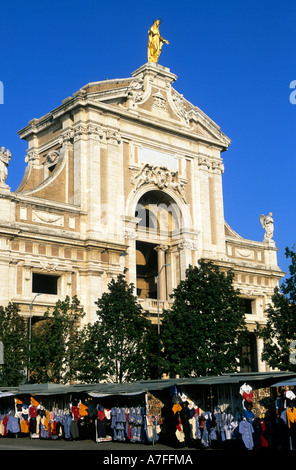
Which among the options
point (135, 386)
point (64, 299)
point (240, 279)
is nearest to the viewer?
point (135, 386)

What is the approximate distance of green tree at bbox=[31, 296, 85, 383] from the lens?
38906 millimetres

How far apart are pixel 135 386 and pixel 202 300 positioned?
13.7m

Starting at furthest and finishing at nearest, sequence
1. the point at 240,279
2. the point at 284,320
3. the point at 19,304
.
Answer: the point at 240,279 → the point at 19,304 → the point at 284,320

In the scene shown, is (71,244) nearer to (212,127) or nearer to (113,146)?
(113,146)

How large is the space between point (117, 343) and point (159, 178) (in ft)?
59.0

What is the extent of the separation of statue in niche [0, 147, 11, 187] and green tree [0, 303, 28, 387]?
997cm

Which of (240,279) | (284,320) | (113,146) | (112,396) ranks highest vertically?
(113,146)

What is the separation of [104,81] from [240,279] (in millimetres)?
20362

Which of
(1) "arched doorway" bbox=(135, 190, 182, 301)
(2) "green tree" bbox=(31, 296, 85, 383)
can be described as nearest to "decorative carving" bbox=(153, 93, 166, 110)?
(1) "arched doorway" bbox=(135, 190, 182, 301)

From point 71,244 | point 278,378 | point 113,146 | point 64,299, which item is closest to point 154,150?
point 113,146

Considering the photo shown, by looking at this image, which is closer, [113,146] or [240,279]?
[113,146]

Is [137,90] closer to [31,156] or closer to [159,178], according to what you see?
[159,178]

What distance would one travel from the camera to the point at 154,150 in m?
53.5

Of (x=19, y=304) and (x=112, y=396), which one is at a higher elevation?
(x=19, y=304)
